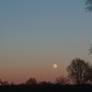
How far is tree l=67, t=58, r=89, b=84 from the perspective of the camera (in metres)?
64.7

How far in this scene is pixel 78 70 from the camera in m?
66.0

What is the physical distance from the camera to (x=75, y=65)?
67188 mm

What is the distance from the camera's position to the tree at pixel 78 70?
64688 millimetres
